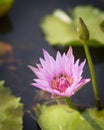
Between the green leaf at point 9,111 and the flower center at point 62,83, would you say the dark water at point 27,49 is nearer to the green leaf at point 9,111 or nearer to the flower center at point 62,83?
the green leaf at point 9,111

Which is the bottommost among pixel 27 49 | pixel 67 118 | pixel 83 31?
pixel 67 118

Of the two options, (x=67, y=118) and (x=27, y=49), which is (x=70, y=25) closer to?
(x=27, y=49)

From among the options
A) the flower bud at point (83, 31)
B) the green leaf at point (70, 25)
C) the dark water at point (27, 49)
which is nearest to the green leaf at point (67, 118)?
the dark water at point (27, 49)

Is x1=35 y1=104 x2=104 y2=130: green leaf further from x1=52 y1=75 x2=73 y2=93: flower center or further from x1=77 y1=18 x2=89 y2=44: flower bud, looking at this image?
x1=77 y1=18 x2=89 y2=44: flower bud

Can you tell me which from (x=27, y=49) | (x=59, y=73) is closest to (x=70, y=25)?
(x=27, y=49)

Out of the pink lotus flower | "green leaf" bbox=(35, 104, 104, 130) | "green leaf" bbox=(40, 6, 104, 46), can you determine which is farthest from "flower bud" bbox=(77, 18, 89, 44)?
"green leaf" bbox=(40, 6, 104, 46)

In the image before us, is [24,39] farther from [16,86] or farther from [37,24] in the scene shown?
[16,86]

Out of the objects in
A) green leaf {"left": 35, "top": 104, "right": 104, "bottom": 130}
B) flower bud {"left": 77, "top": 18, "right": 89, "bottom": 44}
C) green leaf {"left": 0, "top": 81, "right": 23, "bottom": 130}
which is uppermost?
flower bud {"left": 77, "top": 18, "right": 89, "bottom": 44}
